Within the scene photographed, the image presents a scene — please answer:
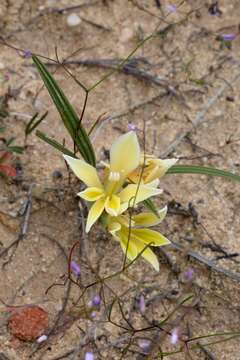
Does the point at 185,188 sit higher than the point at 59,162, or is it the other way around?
the point at 59,162

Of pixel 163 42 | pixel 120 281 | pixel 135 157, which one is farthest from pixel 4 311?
pixel 163 42

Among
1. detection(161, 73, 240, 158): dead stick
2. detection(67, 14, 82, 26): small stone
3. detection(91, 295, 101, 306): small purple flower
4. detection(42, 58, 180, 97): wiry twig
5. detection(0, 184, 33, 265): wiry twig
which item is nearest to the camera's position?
detection(91, 295, 101, 306): small purple flower

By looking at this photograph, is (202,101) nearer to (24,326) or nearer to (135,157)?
(135,157)

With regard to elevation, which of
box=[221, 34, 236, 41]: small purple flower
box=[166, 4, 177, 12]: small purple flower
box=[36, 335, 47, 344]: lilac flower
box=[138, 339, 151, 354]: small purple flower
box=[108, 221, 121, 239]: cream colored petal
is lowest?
box=[138, 339, 151, 354]: small purple flower

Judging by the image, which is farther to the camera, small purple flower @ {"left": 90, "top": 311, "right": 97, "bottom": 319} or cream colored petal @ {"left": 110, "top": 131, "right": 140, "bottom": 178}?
small purple flower @ {"left": 90, "top": 311, "right": 97, "bottom": 319}

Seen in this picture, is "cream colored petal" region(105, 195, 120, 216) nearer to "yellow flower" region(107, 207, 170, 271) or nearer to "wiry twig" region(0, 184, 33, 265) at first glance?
"yellow flower" region(107, 207, 170, 271)

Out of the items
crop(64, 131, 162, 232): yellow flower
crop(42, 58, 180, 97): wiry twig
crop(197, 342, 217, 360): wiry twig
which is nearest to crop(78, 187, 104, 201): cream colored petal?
crop(64, 131, 162, 232): yellow flower
